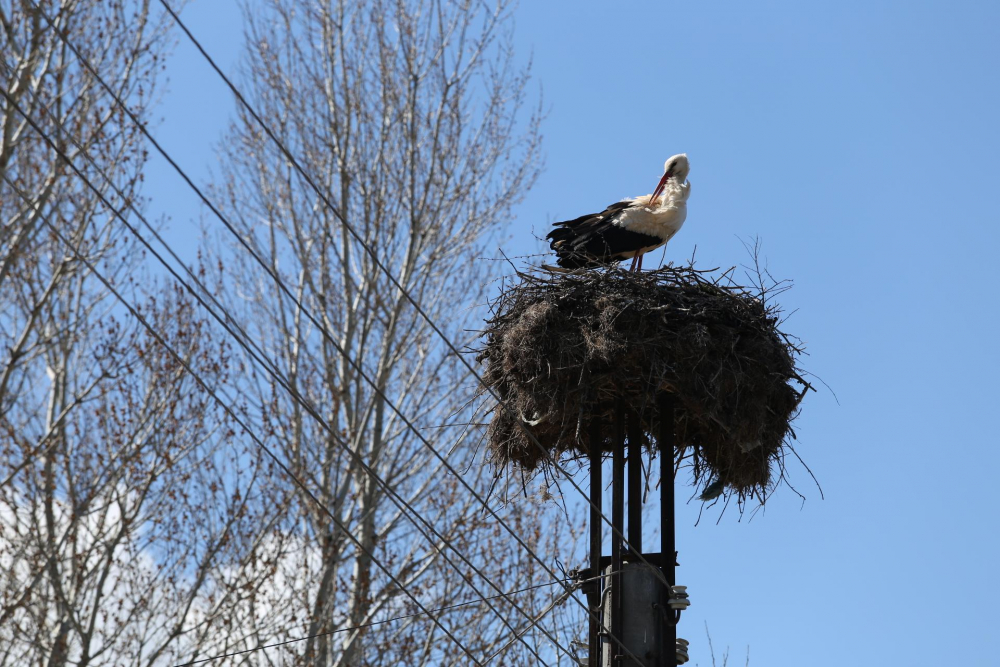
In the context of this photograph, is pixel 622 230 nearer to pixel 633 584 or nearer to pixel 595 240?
pixel 595 240

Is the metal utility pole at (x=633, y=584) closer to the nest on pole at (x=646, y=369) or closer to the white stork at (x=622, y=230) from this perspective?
the nest on pole at (x=646, y=369)

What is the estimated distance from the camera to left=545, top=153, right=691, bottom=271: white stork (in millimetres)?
9086

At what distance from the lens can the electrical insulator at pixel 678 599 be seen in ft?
21.6

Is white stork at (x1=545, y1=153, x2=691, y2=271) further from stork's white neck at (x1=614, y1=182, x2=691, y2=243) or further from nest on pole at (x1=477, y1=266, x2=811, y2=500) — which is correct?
nest on pole at (x1=477, y1=266, x2=811, y2=500)

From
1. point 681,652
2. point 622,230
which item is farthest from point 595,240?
point 681,652

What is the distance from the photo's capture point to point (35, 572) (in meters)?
11.7

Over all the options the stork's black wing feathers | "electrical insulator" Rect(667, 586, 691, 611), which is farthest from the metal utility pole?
the stork's black wing feathers

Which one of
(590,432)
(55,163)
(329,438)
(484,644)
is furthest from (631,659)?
(55,163)

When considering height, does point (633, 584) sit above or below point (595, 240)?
below

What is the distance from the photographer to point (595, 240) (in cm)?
912

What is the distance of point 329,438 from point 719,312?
22.6ft

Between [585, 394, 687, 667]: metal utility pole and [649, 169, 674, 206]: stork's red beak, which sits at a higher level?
[649, 169, 674, 206]: stork's red beak

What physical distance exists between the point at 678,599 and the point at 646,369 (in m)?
1.29

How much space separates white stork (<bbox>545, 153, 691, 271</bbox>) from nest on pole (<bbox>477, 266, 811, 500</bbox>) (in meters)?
1.15
